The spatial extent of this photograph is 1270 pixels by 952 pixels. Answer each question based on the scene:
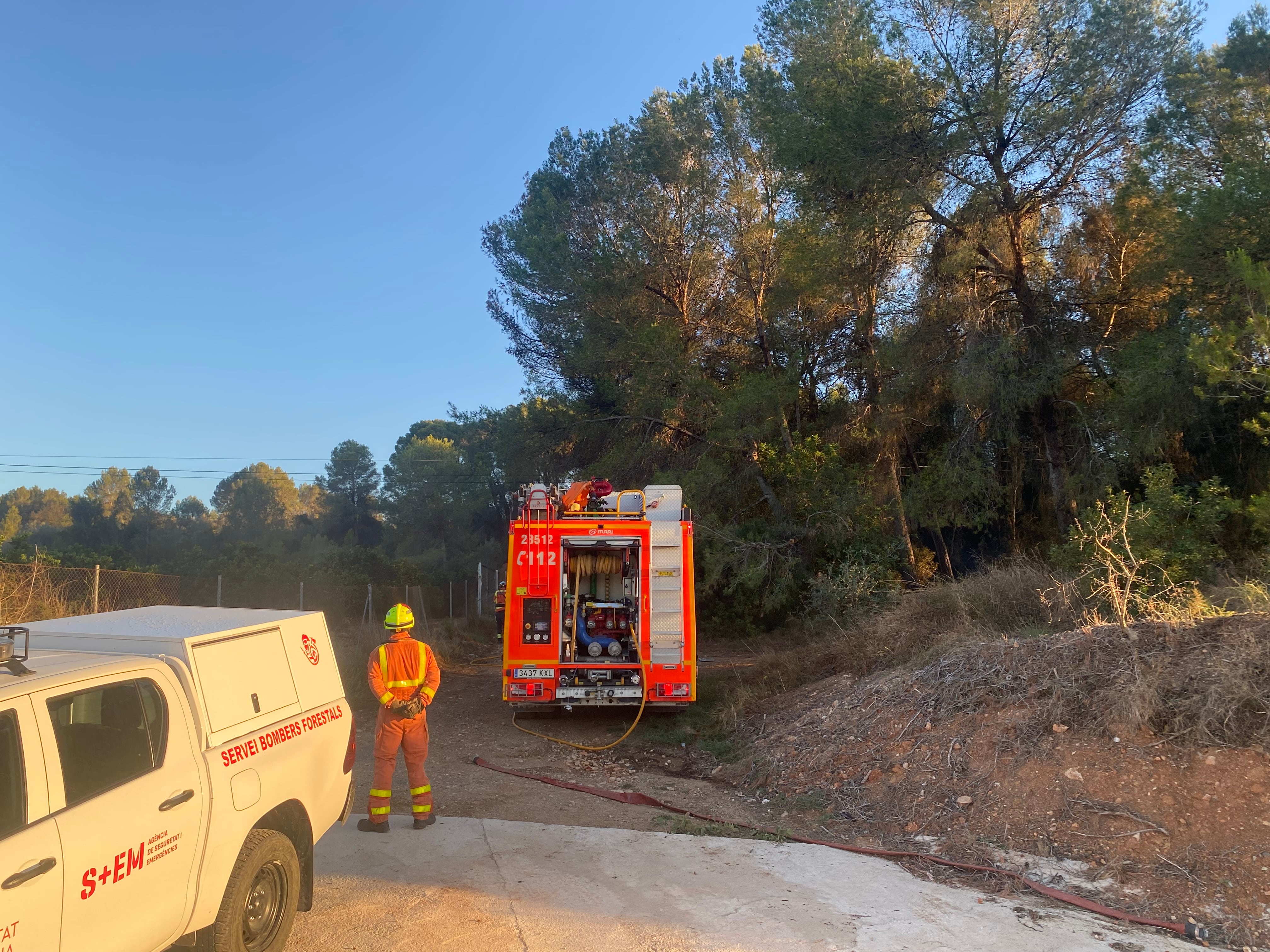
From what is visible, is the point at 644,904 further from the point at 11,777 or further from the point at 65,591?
the point at 65,591

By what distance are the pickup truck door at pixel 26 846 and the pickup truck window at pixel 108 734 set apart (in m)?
0.14

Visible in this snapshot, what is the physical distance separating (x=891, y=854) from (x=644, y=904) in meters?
1.96

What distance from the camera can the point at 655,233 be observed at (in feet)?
71.7

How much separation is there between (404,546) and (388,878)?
43.1m

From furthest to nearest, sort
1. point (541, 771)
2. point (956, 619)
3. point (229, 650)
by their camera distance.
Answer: point (956, 619) → point (541, 771) → point (229, 650)

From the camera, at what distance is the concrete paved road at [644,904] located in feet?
14.4

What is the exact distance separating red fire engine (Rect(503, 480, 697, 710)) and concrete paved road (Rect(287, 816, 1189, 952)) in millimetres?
4281

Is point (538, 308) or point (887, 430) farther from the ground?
point (538, 308)

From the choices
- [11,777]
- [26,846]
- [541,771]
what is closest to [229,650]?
[11,777]

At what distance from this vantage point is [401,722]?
6.31 m

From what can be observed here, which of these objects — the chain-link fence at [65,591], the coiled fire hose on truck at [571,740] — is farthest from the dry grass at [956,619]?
the chain-link fence at [65,591]

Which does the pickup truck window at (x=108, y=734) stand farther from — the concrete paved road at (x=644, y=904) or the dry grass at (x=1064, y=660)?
the dry grass at (x=1064, y=660)

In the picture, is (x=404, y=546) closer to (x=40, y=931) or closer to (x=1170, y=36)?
(x=1170, y=36)

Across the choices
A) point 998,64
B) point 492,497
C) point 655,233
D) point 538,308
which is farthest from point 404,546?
point 998,64
